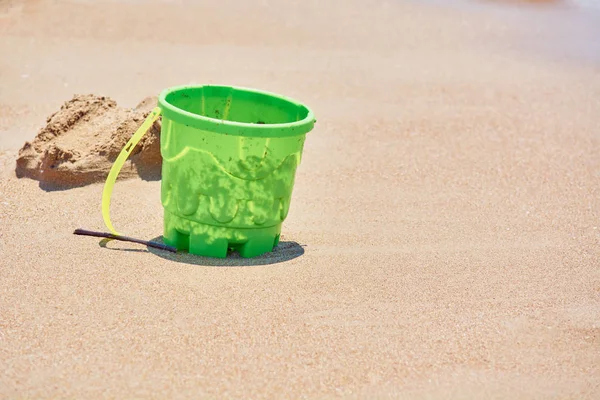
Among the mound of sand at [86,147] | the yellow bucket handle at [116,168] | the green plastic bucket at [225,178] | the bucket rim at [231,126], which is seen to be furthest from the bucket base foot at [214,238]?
the mound of sand at [86,147]

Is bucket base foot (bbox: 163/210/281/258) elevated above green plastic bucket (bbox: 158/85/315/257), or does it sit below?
below

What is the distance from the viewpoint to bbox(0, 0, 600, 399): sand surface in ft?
8.51

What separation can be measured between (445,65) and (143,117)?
3215 mm

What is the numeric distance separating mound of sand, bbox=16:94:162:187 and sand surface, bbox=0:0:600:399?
85mm

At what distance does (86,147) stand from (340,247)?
1.35 metres

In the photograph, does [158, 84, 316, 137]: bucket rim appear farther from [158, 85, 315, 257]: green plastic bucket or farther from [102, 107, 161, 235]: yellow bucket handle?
[102, 107, 161, 235]: yellow bucket handle

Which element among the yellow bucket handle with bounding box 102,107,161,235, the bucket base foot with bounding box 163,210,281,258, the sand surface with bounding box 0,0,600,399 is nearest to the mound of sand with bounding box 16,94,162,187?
the sand surface with bounding box 0,0,600,399

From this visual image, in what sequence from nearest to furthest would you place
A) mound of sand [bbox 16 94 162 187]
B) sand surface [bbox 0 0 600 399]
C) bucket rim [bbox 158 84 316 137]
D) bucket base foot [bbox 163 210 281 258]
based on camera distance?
1. sand surface [bbox 0 0 600 399]
2. bucket rim [bbox 158 84 316 137]
3. bucket base foot [bbox 163 210 281 258]
4. mound of sand [bbox 16 94 162 187]

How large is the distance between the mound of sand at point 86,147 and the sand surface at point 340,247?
85 millimetres

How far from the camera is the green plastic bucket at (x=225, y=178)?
3023mm

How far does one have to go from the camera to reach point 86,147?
3975mm

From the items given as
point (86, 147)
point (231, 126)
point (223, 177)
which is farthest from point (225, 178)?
point (86, 147)

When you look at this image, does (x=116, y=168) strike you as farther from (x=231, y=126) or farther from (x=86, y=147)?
(x=86, y=147)

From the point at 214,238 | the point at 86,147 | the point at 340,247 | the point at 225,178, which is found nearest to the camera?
the point at 225,178
